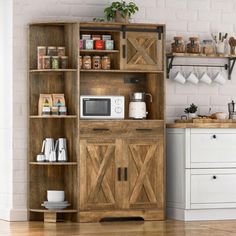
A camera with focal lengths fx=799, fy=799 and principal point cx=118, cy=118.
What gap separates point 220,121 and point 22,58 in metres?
2.12

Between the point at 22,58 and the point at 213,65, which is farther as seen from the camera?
the point at 213,65

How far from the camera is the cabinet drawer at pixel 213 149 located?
26.3 feet

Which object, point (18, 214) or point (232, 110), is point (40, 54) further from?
point (232, 110)

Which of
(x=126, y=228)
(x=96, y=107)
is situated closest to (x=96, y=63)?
(x=96, y=107)

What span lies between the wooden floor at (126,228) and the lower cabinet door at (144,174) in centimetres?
24

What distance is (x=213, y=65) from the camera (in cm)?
873

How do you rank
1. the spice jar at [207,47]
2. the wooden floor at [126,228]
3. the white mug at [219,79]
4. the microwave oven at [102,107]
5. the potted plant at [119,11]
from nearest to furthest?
the wooden floor at [126,228] < the microwave oven at [102,107] < the potted plant at [119,11] < the spice jar at [207,47] < the white mug at [219,79]

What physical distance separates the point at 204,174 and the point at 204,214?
405 millimetres

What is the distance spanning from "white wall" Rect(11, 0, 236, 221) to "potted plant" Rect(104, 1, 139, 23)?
24 centimetres

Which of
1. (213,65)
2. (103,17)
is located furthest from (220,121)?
(103,17)

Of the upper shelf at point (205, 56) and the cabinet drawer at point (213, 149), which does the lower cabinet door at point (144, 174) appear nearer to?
the cabinet drawer at point (213, 149)

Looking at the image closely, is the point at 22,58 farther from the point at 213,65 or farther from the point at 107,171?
the point at 213,65

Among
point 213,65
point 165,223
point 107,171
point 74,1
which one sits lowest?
point 165,223

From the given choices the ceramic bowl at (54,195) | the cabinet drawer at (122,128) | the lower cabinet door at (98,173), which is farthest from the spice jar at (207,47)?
the ceramic bowl at (54,195)
